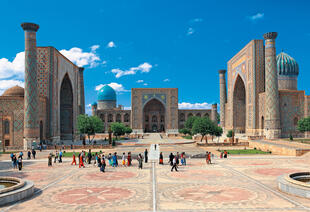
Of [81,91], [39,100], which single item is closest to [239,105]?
[81,91]

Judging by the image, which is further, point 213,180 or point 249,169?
point 249,169

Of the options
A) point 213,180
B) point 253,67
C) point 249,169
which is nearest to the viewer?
point 213,180

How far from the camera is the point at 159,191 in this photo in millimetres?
10297

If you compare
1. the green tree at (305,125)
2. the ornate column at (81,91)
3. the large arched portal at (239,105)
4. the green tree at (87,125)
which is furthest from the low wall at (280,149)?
the ornate column at (81,91)

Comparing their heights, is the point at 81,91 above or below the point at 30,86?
above

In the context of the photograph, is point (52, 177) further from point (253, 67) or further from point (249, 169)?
point (253, 67)

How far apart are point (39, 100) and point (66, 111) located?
36.7 feet

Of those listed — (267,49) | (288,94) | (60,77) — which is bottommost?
(288,94)

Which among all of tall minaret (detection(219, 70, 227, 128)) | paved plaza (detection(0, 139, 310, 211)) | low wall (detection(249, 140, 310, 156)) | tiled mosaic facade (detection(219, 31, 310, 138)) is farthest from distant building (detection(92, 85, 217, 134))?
paved plaza (detection(0, 139, 310, 211))

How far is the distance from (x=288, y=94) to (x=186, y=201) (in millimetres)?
35231

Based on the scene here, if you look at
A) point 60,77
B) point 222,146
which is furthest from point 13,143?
point 222,146

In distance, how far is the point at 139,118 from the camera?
66500 mm

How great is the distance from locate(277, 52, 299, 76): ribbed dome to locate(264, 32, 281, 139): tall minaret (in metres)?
15.1

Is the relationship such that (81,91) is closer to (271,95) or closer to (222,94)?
(222,94)
